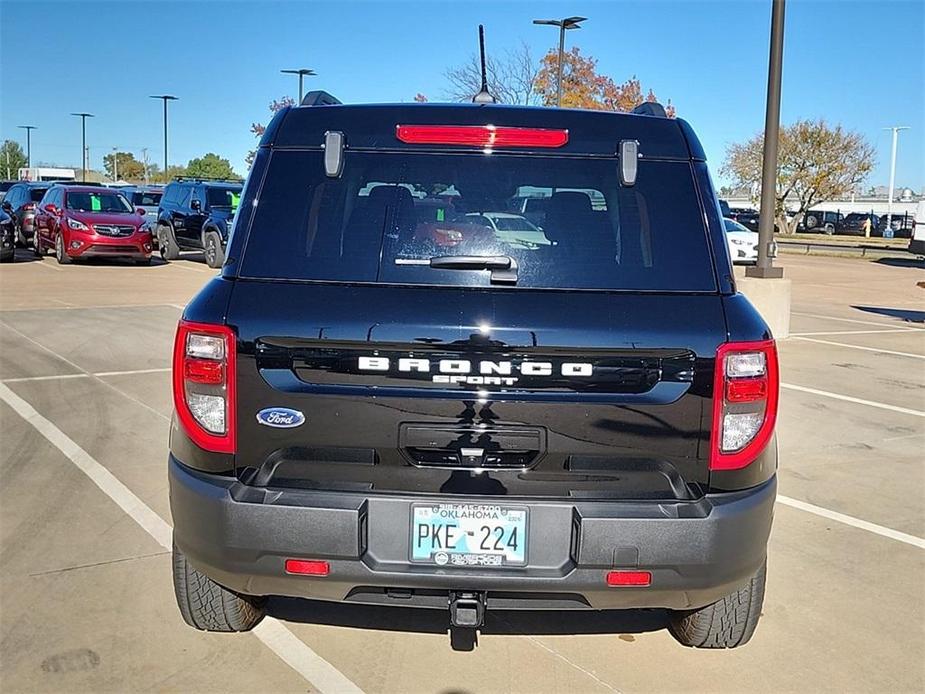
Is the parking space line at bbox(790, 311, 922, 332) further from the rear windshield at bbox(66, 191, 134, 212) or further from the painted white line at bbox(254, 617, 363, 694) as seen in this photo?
the rear windshield at bbox(66, 191, 134, 212)

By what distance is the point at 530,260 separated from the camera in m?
3.12

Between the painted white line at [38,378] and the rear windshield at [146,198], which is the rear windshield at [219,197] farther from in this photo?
the painted white line at [38,378]

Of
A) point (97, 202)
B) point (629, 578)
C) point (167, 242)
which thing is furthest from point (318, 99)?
point (167, 242)

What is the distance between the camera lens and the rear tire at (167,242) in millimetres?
24781

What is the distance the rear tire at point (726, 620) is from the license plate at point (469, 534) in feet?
3.35

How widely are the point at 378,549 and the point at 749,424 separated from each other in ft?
4.00

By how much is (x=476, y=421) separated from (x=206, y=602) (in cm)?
141

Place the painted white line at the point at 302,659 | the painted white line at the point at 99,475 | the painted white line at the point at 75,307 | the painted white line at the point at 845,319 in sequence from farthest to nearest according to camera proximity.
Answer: the painted white line at the point at 845,319
the painted white line at the point at 75,307
the painted white line at the point at 99,475
the painted white line at the point at 302,659

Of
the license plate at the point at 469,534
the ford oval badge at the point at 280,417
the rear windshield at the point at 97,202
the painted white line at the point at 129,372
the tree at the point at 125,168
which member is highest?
the tree at the point at 125,168

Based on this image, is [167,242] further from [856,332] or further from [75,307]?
[856,332]

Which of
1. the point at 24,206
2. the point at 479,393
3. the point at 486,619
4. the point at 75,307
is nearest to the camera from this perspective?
the point at 479,393

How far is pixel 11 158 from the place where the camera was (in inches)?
4867

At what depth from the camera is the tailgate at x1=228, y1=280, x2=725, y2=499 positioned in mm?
2949

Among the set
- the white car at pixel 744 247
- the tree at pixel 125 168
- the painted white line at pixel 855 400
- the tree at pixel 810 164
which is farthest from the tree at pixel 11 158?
the painted white line at pixel 855 400
